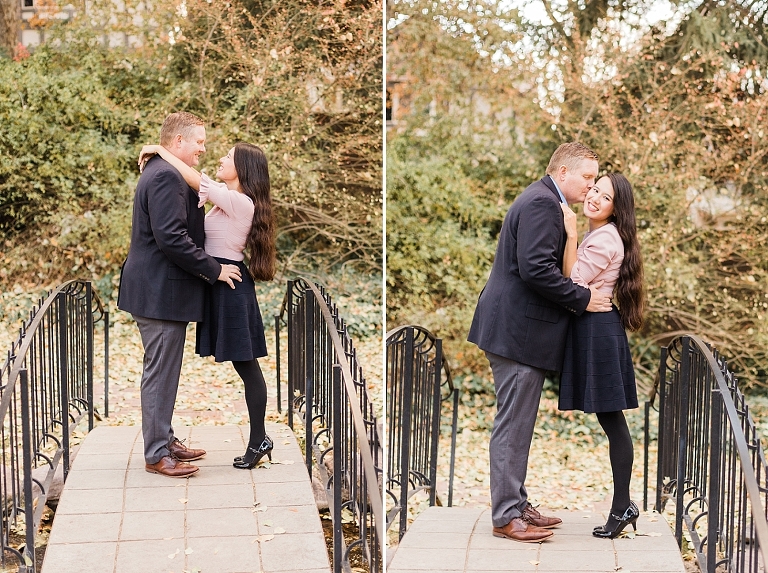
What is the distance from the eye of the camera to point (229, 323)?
3.60 m

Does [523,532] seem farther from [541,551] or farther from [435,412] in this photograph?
[435,412]

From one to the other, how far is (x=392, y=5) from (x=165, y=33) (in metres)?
1.79

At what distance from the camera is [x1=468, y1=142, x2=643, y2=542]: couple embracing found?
315 centimetres

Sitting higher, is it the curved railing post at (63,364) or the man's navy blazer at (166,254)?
the man's navy blazer at (166,254)

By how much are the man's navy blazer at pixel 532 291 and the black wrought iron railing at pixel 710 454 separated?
53 centimetres

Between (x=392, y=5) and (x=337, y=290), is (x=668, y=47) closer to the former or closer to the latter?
(x=392, y=5)

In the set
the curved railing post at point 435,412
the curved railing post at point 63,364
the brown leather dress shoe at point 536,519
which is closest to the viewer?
the brown leather dress shoe at point 536,519

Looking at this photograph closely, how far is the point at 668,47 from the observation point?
689 cm

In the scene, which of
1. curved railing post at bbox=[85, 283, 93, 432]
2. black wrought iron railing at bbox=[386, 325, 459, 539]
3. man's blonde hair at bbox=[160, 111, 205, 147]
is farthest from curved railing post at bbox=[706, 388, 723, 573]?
curved railing post at bbox=[85, 283, 93, 432]

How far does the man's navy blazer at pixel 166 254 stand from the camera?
3434mm

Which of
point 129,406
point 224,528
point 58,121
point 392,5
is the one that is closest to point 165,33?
point 58,121

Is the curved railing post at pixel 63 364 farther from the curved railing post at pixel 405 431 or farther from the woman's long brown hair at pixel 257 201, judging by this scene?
the curved railing post at pixel 405 431

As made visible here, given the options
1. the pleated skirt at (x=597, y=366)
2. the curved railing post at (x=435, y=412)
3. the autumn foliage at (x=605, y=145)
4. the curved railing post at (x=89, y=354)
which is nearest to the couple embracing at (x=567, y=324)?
the pleated skirt at (x=597, y=366)

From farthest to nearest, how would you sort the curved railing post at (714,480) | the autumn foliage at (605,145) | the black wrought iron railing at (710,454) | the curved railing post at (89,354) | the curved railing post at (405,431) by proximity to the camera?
the autumn foliage at (605,145), the curved railing post at (89,354), the curved railing post at (405,431), the curved railing post at (714,480), the black wrought iron railing at (710,454)
